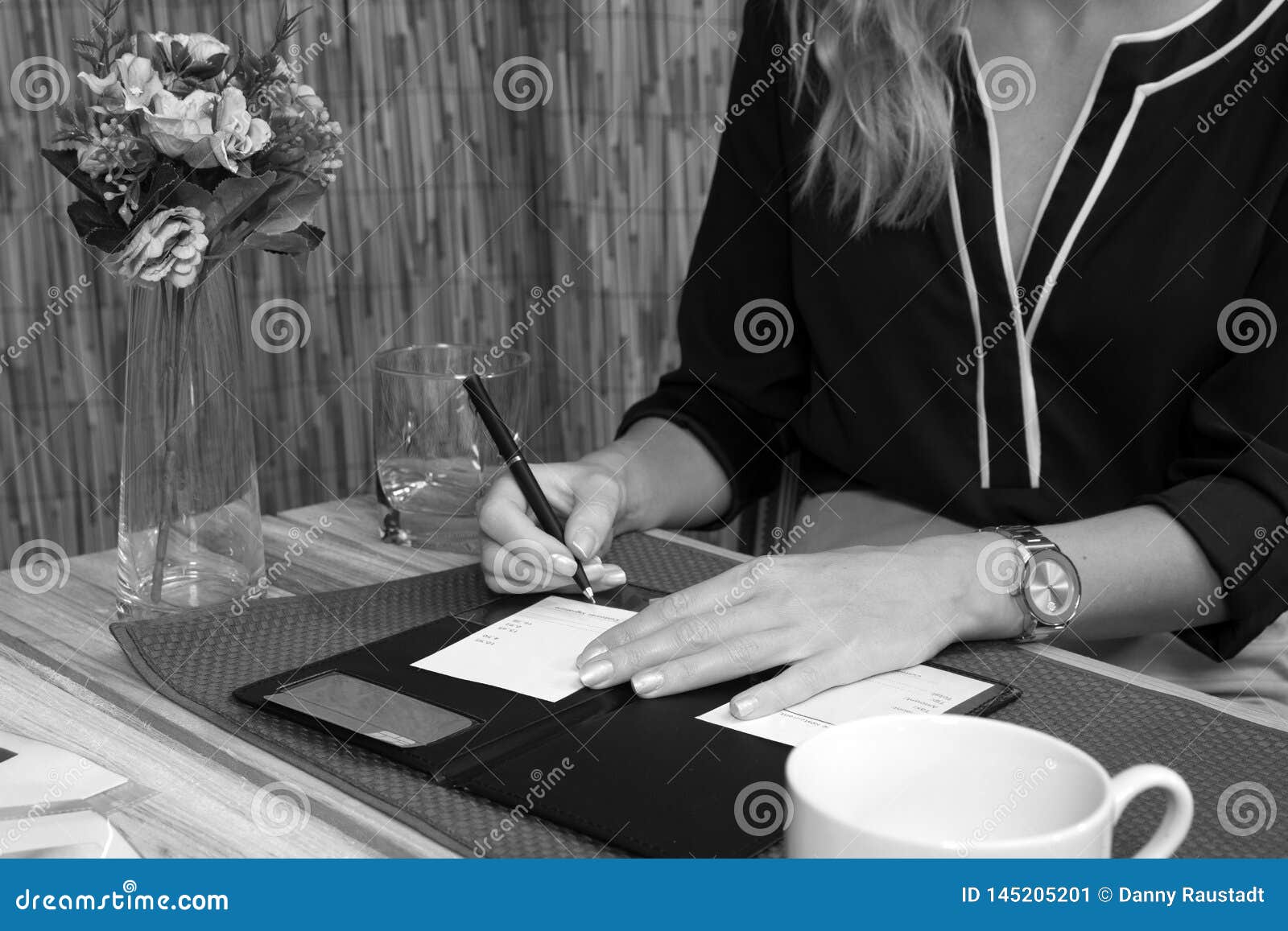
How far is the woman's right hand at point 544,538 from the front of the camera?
3.04ft

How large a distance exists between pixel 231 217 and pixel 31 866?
47cm

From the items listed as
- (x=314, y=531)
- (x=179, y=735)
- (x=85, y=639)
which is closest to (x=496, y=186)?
(x=314, y=531)

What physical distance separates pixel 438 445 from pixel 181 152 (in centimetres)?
34

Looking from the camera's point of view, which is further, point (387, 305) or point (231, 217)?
point (387, 305)

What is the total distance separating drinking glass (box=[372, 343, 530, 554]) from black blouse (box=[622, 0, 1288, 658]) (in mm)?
201

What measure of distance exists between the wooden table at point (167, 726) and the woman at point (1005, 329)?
16 centimetres

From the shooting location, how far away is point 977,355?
116cm

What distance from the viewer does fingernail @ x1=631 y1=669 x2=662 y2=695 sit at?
2.42ft

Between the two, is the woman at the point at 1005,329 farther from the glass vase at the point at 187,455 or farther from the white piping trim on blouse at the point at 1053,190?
the glass vase at the point at 187,455

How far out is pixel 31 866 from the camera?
54 cm

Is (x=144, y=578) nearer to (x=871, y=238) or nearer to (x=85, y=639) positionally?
(x=85, y=639)

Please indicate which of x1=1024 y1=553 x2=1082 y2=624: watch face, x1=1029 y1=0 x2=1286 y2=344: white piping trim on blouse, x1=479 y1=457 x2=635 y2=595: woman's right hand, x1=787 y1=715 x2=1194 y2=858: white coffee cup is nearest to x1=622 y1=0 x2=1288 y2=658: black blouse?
x1=1029 y1=0 x2=1286 y2=344: white piping trim on blouse

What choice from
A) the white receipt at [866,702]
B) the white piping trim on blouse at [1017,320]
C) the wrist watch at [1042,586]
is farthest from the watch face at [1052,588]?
the white piping trim on blouse at [1017,320]

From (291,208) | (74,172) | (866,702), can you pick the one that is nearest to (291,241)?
(291,208)
